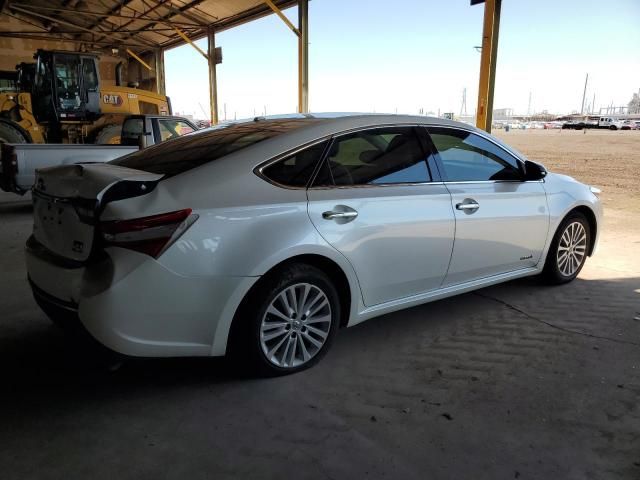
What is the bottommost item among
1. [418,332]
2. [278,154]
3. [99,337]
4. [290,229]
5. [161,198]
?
[418,332]

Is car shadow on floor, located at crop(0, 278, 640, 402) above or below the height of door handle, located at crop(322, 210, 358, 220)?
below

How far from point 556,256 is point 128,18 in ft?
61.5

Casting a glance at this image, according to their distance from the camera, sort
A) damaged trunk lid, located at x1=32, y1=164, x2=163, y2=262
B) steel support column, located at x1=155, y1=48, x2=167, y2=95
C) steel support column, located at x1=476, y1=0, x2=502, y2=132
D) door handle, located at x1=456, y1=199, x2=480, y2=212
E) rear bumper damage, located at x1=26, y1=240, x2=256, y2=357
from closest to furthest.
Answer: rear bumper damage, located at x1=26, y1=240, x2=256, y2=357, damaged trunk lid, located at x1=32, y1=164, x2=163, y2=262, door handle, located at x1=456, y1=199, x2=480, y2=212, steel support column, located at x1=476, y1=0, x2=502, y2=132, steel support column, located at x1=155, y1=48, x2=167, y2=95

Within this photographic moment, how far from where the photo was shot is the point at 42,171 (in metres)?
2.90

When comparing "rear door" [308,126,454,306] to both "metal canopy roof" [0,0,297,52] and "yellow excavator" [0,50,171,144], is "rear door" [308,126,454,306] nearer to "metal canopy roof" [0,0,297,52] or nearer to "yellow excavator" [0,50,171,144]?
"yellow excavator" [0,50,171,144]

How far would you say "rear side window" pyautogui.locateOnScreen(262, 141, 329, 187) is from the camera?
271cm

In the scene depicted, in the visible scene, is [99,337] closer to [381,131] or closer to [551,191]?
[381,131]

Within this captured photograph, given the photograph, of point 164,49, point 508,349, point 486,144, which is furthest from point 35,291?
point 164,49

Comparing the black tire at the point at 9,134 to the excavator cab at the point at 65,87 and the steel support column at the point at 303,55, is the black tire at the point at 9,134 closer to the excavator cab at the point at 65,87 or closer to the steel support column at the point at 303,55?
the excavator cab at the point at 65,87

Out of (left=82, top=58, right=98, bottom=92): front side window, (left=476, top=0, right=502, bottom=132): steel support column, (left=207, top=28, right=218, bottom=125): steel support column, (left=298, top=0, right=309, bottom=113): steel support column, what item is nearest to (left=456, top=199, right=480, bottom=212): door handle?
(left=476, top=0, right=502, bottom=132): steel support column

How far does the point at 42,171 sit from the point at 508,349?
9.92 feet

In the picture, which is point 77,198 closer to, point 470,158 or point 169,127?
point 470,158

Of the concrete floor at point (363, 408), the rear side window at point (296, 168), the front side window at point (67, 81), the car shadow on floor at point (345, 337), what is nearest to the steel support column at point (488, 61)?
the car shadow on floor at point (345, 337)

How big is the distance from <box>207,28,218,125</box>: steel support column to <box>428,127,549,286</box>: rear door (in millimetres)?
16149
